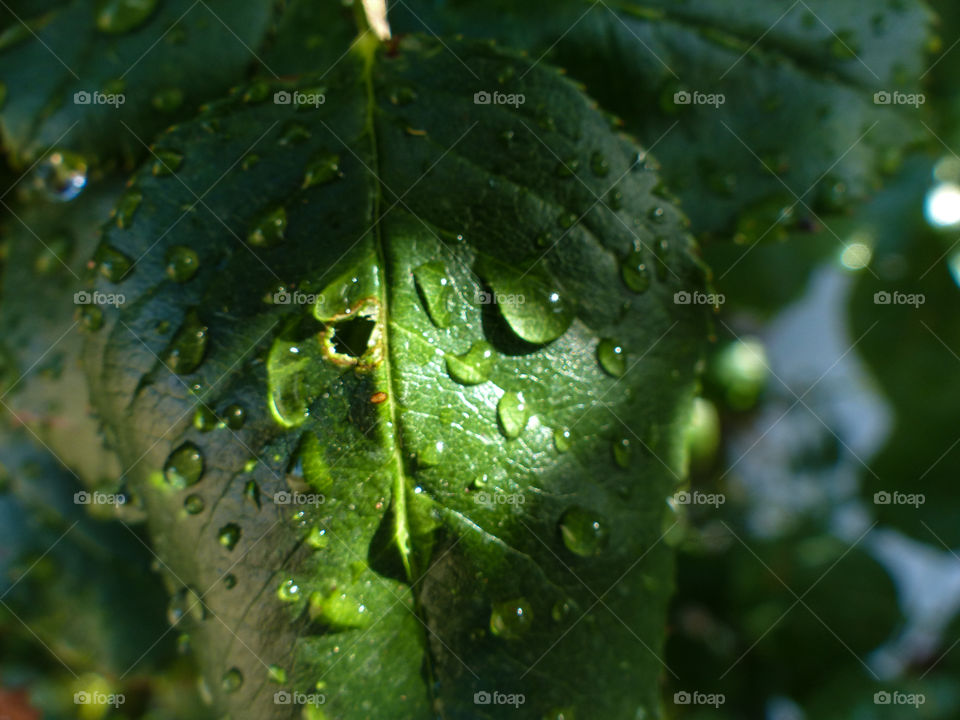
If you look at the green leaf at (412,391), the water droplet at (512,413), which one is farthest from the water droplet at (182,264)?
the water droplet at (512,413)

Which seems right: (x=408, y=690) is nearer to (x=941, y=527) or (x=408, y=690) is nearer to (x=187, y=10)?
(x=187, y=10)

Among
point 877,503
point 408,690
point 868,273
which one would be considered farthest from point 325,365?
point 877,503

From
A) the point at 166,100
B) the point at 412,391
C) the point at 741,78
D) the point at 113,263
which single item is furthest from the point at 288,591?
the point at 741,78

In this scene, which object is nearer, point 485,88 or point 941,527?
point 485,88

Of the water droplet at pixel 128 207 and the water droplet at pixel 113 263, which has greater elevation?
the water droplet at pixel 128 207

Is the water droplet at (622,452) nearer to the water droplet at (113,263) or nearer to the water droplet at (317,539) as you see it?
the water droplet at (317,539)

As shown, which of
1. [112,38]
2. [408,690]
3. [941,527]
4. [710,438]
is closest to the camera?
[408,690]

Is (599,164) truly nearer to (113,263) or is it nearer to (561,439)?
(561,439)
